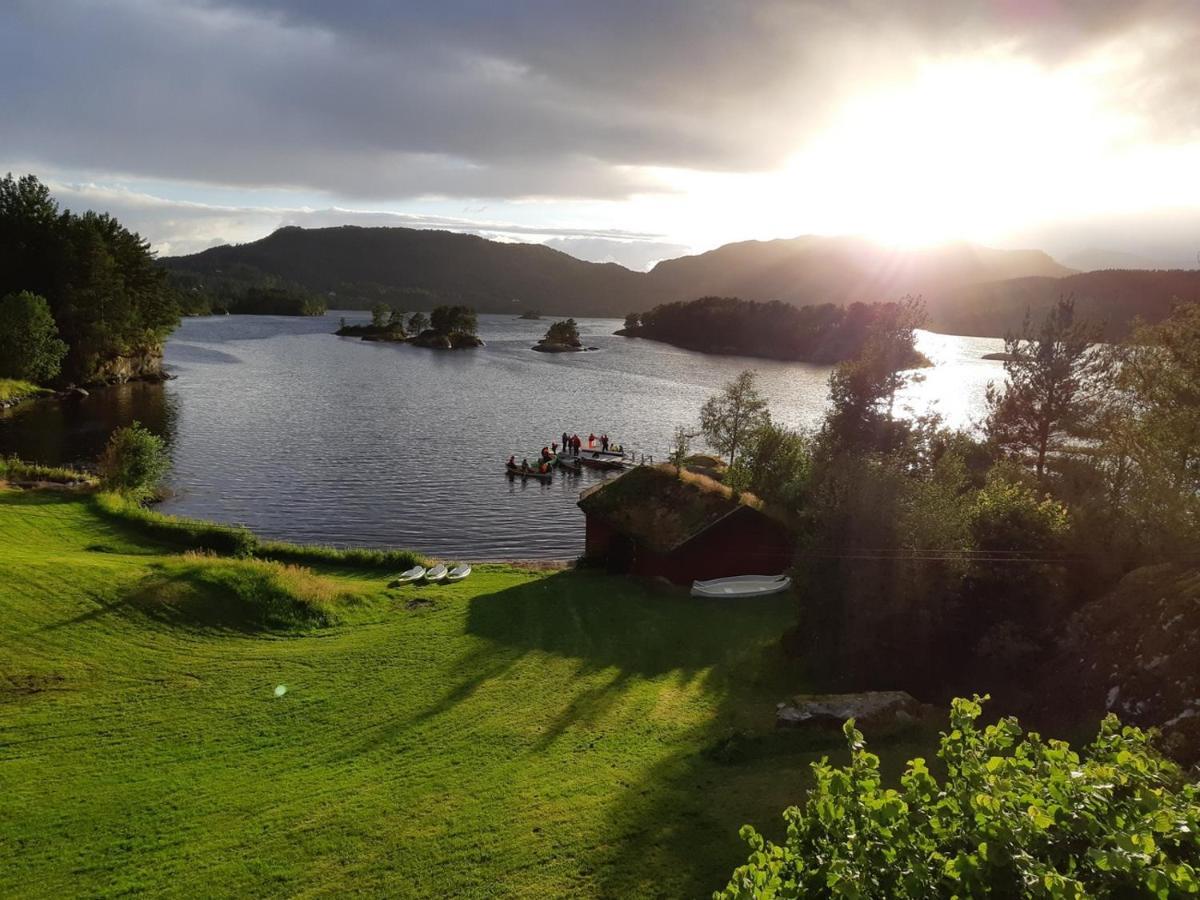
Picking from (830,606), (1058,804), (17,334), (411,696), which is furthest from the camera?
(17,334)

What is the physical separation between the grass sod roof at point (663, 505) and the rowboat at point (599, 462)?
31765 mm

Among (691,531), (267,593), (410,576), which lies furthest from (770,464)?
(267,593)

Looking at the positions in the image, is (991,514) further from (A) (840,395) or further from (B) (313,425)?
(B) (313,425)

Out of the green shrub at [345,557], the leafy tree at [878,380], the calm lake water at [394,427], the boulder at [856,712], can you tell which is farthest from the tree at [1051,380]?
the green shrub at [345,557]

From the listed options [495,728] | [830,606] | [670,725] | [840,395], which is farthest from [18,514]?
[840,395]

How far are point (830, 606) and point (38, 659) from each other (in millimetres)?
24847

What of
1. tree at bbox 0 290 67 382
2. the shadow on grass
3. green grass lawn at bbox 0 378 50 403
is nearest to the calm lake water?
green grass lawn at bbox 0 378 50 403

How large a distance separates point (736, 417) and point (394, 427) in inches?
1884

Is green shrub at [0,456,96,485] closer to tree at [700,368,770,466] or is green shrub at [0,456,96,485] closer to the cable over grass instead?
the cable over grass

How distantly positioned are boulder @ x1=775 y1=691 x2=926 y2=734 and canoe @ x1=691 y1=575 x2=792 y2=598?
14513 mm

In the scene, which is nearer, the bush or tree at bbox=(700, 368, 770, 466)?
the bush

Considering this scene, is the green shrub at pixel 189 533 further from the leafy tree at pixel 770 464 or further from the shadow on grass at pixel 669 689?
the leafy tree at pixel 770 464

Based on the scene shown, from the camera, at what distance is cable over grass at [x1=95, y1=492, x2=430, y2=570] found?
38.3m

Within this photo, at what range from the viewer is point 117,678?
70.5 feet
